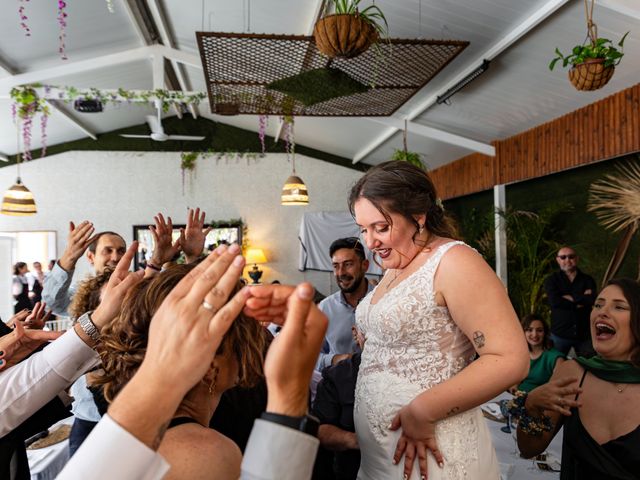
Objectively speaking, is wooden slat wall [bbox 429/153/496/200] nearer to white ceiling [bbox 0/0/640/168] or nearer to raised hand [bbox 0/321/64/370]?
white ceiling [bbox 0/0/640/168]

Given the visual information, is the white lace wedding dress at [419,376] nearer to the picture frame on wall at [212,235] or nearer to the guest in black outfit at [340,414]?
the guest in black outfit at [340,414]

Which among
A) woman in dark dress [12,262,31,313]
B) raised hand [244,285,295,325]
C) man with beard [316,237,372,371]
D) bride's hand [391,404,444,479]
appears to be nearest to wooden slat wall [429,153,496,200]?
man with beard [316,237,372,371]

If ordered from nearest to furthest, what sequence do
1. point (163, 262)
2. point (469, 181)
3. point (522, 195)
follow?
point (163, 262)
point (522, 195)
point (469, 181)

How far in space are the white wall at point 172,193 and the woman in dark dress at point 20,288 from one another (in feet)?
5.19

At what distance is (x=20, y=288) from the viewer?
8.62m

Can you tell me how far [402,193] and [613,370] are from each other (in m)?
0.95

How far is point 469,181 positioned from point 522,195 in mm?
1267

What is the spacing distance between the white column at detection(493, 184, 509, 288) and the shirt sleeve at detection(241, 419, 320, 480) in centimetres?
692

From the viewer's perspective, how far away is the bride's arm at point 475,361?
118 cm

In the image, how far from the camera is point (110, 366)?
40.4 inches

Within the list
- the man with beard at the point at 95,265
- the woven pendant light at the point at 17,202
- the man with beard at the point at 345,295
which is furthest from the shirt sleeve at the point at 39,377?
the woven pendant light at the point at 17,202

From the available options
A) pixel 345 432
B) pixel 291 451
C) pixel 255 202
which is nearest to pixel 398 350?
pixel 345 432

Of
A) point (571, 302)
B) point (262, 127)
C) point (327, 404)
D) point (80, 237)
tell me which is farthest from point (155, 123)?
point (327, 404)

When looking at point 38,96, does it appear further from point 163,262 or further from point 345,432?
point 345,432
